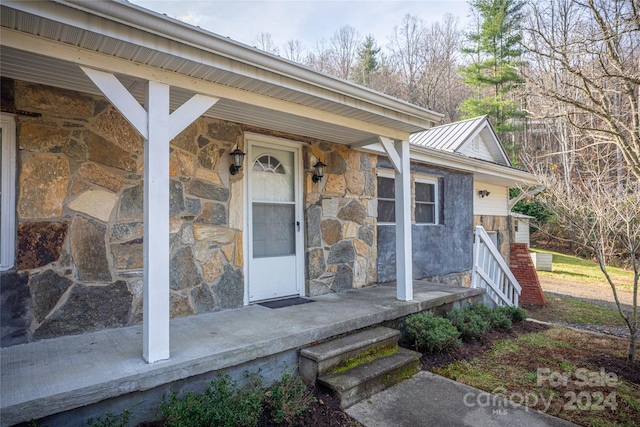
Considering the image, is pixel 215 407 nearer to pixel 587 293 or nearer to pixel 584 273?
pixel 587 293

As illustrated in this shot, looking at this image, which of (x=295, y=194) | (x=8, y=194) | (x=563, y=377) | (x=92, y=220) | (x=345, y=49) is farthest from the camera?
(x=345, y=49)

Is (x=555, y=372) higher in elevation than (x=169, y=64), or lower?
lower

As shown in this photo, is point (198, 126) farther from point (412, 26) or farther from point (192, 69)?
point (412, 26)

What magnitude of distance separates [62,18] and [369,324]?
324 cm

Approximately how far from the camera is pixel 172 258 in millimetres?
3443

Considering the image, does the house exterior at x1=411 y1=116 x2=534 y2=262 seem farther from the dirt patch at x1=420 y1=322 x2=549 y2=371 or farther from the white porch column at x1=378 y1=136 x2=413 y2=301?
the white porch column at x1=378 y1=136 x2=413 y2=301

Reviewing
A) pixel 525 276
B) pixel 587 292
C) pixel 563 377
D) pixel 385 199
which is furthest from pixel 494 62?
pixel 563 377

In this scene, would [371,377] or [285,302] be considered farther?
[285,302]

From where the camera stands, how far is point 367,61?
18547 mm

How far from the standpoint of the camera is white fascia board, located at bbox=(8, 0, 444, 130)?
2008 mm

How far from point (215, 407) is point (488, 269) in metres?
5.11

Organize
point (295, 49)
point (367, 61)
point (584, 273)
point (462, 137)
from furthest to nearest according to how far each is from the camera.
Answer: point (367, 61) → point (295, 49) → point (584, 273) → point (462, 137)

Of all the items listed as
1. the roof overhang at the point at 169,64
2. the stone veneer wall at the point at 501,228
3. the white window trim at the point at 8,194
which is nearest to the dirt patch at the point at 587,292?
the stone veneer wall at the point at 501,228

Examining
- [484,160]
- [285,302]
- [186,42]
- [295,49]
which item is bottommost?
[285,302]
